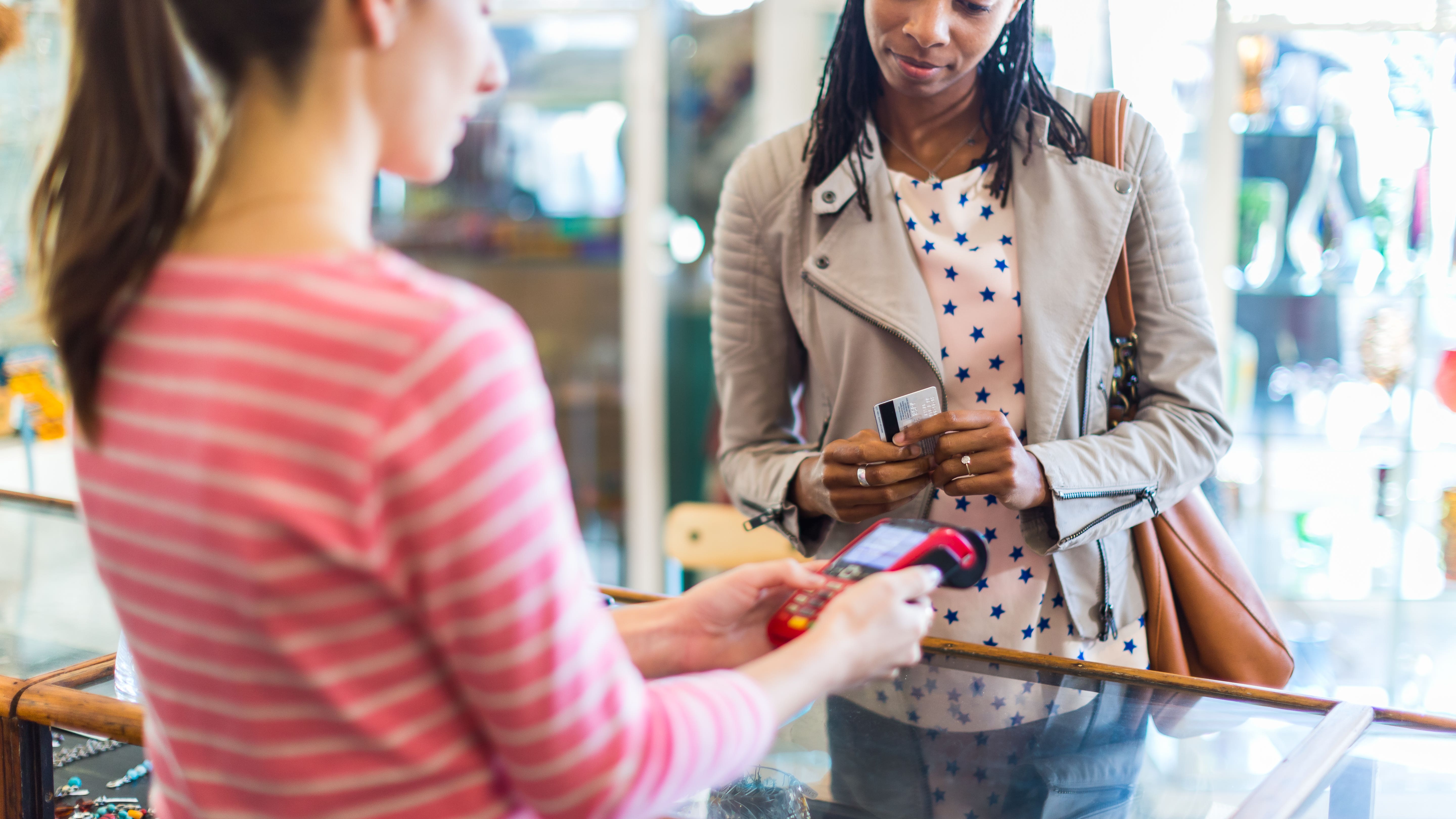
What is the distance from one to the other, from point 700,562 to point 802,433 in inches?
29.3

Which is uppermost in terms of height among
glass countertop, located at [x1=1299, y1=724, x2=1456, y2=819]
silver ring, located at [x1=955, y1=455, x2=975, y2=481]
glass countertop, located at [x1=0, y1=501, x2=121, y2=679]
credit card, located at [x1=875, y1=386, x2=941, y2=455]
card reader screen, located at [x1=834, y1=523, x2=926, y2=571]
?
credit card, located at [x1=875, y1=386, x2=941, y2=455]

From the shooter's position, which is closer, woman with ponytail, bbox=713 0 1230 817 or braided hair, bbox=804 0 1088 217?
woman with ponytail, bbox=713 0 1230 817

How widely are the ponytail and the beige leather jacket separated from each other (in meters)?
0.78

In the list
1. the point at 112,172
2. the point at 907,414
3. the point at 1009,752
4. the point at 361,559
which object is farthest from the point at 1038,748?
the point at 112,172

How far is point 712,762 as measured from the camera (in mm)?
562

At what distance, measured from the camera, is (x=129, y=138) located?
573mm

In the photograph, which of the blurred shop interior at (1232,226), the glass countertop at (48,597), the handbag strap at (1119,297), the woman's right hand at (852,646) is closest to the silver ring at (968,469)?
the handbag strap at (1119,297)

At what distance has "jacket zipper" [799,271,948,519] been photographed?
1195 millimetres

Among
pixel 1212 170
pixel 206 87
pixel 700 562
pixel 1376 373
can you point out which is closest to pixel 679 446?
pixel 700 562

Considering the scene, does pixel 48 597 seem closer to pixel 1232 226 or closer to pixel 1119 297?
pixel 1119 297

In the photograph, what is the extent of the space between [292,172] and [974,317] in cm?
85

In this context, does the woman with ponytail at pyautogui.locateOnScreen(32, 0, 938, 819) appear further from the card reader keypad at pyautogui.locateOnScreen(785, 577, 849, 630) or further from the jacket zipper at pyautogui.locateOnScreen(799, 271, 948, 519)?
the jacket zipper at pyautogui.locateOnScreen(799, 271, 948, 519)

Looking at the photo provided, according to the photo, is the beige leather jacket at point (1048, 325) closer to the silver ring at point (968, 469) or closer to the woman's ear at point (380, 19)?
the silver ring at point (968, 469)

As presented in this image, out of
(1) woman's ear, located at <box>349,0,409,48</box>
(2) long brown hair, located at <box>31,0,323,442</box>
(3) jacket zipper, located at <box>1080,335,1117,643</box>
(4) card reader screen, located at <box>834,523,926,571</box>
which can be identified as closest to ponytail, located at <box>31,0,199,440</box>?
(2) long brown hair, located at <box>31,0,323,442</box>
